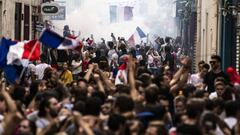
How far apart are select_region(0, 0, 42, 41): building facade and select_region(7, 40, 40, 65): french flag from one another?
1522cm

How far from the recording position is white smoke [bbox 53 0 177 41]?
72312 millimetres

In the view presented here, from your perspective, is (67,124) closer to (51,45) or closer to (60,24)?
(51,45)

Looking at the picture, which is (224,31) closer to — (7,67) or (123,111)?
(7,67)

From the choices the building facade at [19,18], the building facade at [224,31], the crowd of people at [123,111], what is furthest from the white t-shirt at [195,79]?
the building facade at [19,18]

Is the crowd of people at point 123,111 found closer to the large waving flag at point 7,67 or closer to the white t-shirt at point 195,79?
the white t-shirt at point 195,79

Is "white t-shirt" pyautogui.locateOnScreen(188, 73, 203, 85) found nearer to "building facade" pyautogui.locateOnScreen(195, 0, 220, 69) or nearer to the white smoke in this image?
"building facade" pyautogui.locateOnScreen(195, 0, 220, 69)

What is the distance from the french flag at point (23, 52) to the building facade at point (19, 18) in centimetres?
1522

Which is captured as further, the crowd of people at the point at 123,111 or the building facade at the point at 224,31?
the building facade at the point at 224,31

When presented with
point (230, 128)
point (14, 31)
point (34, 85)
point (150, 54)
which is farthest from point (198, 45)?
point (230, 128)

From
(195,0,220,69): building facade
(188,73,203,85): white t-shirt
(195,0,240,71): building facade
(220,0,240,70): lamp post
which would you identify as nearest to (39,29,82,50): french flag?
(188,73,203,85): white t-shirt

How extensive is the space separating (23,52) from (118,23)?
57.8 metres

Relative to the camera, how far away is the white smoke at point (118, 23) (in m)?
72.3

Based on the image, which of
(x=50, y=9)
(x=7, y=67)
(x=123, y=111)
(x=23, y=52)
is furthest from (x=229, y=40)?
(x=123, y=111)

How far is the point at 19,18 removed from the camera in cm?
3950
